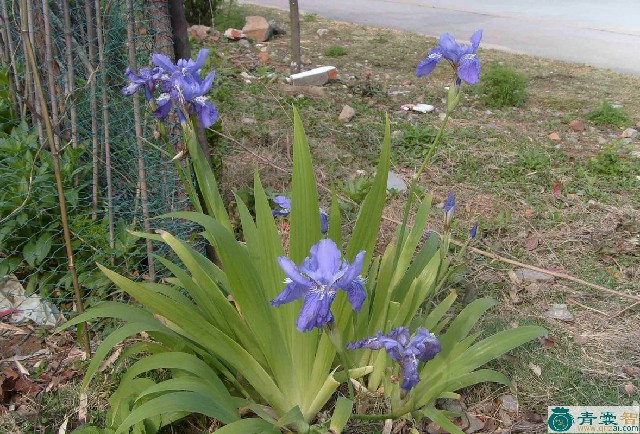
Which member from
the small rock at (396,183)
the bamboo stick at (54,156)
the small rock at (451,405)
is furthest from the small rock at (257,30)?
the small rock at (451,405)

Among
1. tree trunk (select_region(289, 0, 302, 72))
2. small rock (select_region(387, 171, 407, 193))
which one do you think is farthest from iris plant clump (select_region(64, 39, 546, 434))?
tree trunk (select_region(289, 0, 302, 72))

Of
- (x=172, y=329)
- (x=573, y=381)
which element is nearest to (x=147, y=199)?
(x=172, y=329)

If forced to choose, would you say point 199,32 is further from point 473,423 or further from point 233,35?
point 473,423

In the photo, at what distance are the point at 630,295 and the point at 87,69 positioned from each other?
2451 millimetres

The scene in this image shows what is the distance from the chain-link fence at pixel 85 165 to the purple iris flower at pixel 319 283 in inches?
50.2

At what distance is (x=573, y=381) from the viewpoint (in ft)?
7.08

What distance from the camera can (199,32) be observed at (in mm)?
6684

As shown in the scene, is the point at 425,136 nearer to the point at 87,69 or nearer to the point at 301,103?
the point at 301,103

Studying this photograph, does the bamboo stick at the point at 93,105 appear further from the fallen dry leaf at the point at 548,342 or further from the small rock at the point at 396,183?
the fallen dry leaf at the point at 548,342

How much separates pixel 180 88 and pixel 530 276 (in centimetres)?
190

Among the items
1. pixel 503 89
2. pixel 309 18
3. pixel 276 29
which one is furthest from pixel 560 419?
pixel 309 18

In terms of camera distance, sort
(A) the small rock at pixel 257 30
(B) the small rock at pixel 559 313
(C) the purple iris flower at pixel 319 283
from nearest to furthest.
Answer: (C) the purple iris flower at pixel 319 283 → (B) the small rock at pixel 559 313 → (A) the small rock at pixel 257 30

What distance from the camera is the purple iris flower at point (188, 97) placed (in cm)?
165

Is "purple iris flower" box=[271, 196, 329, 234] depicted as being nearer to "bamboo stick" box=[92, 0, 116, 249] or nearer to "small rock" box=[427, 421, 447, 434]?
"small rock" box=[427, 421, 447, 434]
